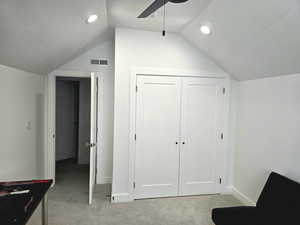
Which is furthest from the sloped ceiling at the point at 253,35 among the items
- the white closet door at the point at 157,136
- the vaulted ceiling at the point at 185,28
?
the white closet door at the point at 157,136

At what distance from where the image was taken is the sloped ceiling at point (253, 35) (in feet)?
5.72

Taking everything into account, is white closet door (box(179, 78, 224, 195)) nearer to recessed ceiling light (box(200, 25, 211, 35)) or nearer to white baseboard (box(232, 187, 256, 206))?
white baseboard (box(232, 187, 256, 206))

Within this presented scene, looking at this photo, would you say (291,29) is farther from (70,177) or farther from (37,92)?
(70,177)

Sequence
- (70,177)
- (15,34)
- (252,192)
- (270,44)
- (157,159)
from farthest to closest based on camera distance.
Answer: (70,177) < (157,159) < (252,192) < (270,44) < (15,34)

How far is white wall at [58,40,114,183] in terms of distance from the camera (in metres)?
3.53

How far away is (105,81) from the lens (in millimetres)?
3590

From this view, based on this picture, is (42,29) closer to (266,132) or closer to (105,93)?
(105,93)

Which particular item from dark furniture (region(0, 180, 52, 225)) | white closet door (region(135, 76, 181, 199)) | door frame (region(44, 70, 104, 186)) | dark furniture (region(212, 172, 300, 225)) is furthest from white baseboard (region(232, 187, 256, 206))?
door frame (region(44, 70, 104, 186))

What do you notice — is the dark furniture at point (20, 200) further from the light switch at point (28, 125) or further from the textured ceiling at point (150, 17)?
the textured ceiling at point (150, 17)

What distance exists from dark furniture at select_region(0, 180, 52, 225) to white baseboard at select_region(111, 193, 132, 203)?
1293 mm

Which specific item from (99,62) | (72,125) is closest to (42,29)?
(99,62)

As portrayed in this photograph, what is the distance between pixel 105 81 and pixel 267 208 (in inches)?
122

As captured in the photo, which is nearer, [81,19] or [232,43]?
[81,19]

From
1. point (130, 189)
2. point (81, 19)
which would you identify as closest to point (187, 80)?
point (81, 19)
